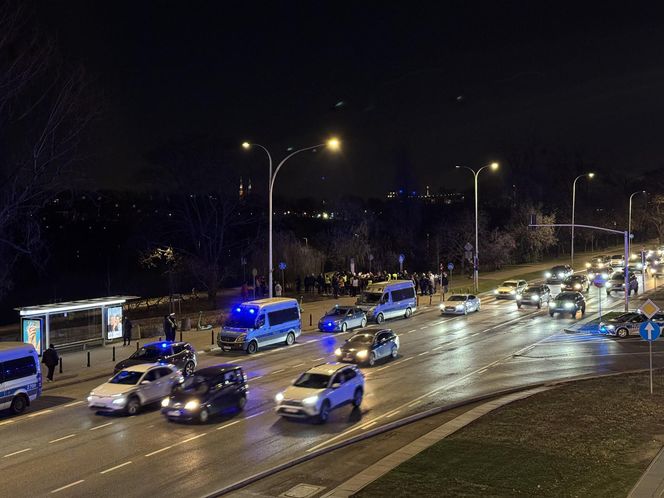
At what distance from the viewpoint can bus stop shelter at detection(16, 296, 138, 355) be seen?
27.1 m

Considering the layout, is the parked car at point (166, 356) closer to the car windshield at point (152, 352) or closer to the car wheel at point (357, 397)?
the car windshield at point (152, 352)

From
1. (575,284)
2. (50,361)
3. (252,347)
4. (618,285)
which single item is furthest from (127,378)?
(618,285)

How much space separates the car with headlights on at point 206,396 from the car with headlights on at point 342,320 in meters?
16.2

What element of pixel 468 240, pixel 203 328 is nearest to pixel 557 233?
pixel 468 240

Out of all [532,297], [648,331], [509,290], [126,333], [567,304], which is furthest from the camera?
[509,290]

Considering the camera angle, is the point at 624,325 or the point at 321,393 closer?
the point at 321,393

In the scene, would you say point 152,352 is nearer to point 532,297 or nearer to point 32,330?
point 32,330

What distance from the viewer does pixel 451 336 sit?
32.8 meters

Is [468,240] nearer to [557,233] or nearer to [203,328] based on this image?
[557,233]

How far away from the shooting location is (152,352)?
79.0 feet

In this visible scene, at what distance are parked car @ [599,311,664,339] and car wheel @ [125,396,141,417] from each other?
23344mm

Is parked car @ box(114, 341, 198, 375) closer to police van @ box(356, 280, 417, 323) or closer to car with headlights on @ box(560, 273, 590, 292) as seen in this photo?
police van @ box(356, 280, 417, 323)

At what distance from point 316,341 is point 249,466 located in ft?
60.6

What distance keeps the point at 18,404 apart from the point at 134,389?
3.52 metres
